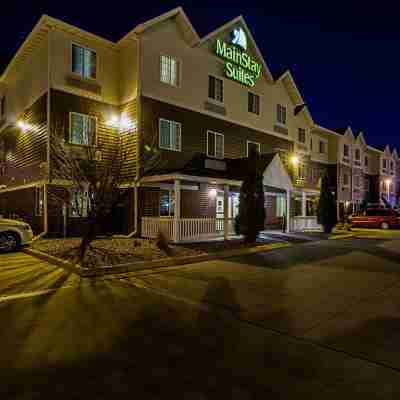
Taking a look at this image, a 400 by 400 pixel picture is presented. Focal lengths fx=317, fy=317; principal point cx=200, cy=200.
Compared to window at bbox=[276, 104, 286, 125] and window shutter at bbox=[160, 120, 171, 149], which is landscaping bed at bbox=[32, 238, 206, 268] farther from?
window at bbox=[276, 104, 286, 125]

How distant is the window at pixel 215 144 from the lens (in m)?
19.8

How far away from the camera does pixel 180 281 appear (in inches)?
311

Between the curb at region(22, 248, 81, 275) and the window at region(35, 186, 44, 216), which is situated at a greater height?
the window at region(35, 186, 44, 216)

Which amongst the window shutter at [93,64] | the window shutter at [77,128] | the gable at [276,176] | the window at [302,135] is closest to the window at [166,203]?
the window shutter at [77,128]

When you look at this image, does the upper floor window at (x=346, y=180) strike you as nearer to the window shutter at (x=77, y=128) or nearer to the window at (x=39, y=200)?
the window shutter at (x=77, y=128)

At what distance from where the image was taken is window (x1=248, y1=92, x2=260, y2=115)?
22375 millimetres

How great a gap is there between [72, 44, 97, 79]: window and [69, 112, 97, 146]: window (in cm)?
211

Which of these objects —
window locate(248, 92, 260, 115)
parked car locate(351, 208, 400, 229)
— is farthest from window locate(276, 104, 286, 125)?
parked car locate(351, 208, 400, 229)

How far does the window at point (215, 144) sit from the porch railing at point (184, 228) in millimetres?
5401

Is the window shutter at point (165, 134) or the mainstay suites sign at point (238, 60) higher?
the mainstay suites sign at point (238, 60)

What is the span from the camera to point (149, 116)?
16484 mm

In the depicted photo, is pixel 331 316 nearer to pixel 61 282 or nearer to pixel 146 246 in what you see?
pixel 61 282

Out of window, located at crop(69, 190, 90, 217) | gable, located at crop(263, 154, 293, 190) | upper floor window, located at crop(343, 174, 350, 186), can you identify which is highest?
upper floor window, located at crop(343, 174, 350, 186)

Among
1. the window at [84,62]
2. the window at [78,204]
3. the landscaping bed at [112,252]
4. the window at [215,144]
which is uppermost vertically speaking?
the window at [84,62]
